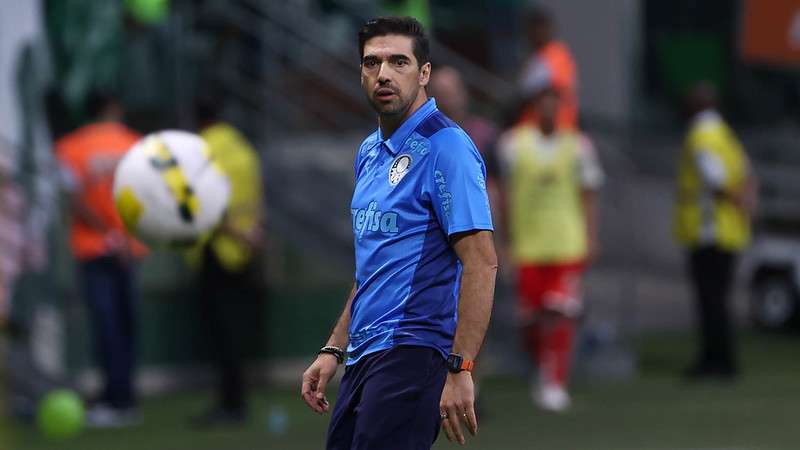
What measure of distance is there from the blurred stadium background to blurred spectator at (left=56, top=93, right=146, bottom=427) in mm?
374

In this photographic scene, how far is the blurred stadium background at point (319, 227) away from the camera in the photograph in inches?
467

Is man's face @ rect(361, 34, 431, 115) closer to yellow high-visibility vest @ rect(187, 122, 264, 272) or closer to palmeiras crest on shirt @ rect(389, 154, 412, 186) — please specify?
palmeiras crest on shirt @ rect(389, 154, 412, 186)

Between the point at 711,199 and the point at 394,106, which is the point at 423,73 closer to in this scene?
the point at 394,106

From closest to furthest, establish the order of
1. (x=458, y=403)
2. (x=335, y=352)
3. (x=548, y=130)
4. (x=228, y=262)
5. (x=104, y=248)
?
(x=458, y=403), (x=335, y=352), (x=228, y=262), (x=104, y=248), (x=548, y=130)

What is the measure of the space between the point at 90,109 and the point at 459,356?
7.37m

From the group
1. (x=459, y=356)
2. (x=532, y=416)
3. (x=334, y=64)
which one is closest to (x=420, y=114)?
(x=459, y=356)

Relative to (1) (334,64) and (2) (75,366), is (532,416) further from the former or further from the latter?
(1) (334,64)

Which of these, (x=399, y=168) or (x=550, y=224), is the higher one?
(x=399, y=168)

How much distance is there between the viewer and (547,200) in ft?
42.0

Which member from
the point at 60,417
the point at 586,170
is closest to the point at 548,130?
the point at 586,170

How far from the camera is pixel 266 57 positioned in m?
14.5

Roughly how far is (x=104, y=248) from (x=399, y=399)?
22.1 ft

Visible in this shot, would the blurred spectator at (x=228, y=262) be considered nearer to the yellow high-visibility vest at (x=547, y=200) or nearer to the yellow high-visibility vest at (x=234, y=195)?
the yellow high-visibility vest at (x=234, y=195)

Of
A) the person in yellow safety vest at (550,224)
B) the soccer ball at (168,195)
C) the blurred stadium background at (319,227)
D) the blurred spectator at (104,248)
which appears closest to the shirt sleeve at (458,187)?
the soccer ball at (168,195)
